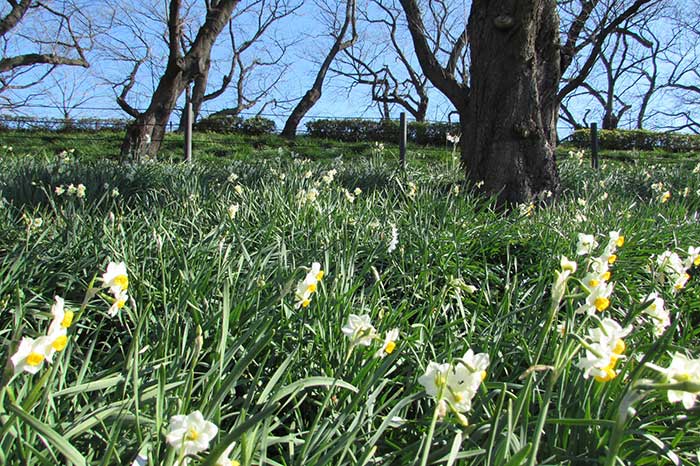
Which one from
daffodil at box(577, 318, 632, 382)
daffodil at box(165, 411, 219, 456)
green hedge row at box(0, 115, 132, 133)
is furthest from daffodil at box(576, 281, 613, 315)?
green hedge row at box(0, 115, 132, 133)

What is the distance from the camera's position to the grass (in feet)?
3.32

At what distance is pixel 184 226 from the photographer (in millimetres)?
2826

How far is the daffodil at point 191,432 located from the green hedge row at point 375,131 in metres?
15.3

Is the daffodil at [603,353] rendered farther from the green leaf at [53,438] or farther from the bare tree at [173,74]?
the bare tree at [173,74]

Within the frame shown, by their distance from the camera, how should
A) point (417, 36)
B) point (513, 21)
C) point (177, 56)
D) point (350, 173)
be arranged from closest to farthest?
1. point (513, 21)
2. point (350, 173)
3. point (417, 36)
4. point (177, 56)

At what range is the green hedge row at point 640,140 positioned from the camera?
15.8m

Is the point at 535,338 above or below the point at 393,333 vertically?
below

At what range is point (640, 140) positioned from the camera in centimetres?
1627

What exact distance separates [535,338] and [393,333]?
886mm

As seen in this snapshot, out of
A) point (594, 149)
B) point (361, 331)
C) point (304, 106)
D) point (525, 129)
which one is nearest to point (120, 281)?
point (361, 331)

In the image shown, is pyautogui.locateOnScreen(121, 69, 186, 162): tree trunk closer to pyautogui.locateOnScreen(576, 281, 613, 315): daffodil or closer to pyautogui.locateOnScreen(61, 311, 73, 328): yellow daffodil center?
pyautogui.locateOnScreen(61, 311, 73, 328): yellow daffodil center

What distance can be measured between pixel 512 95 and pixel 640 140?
14.1 meters

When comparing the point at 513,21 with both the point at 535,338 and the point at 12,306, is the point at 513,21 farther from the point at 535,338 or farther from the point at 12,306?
the point at 12,306

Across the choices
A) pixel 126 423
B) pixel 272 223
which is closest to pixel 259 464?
pixel 126 423
